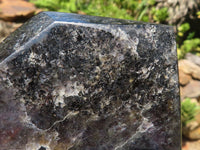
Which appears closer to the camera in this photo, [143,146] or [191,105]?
[143,146]

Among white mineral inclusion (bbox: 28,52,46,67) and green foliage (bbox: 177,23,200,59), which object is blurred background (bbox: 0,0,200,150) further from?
white mineral inclusion (bbox: 28,52,46,67)

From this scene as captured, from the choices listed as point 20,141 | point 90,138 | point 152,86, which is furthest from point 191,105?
point 20,141

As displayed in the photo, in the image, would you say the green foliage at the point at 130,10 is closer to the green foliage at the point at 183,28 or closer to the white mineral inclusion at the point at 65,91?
the green foliage at the point at 183,28

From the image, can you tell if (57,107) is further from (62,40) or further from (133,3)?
(133,3)

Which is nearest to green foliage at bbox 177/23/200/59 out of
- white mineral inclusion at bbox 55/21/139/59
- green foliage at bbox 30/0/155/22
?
green foliage at bbox 30/0/155/22

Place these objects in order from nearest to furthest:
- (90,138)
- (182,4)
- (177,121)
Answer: (90,138)
(177,121)
(182,4)

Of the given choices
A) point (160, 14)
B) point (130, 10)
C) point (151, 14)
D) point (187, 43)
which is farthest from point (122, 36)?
point (130, 10)

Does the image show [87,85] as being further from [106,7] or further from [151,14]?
[151,14]
